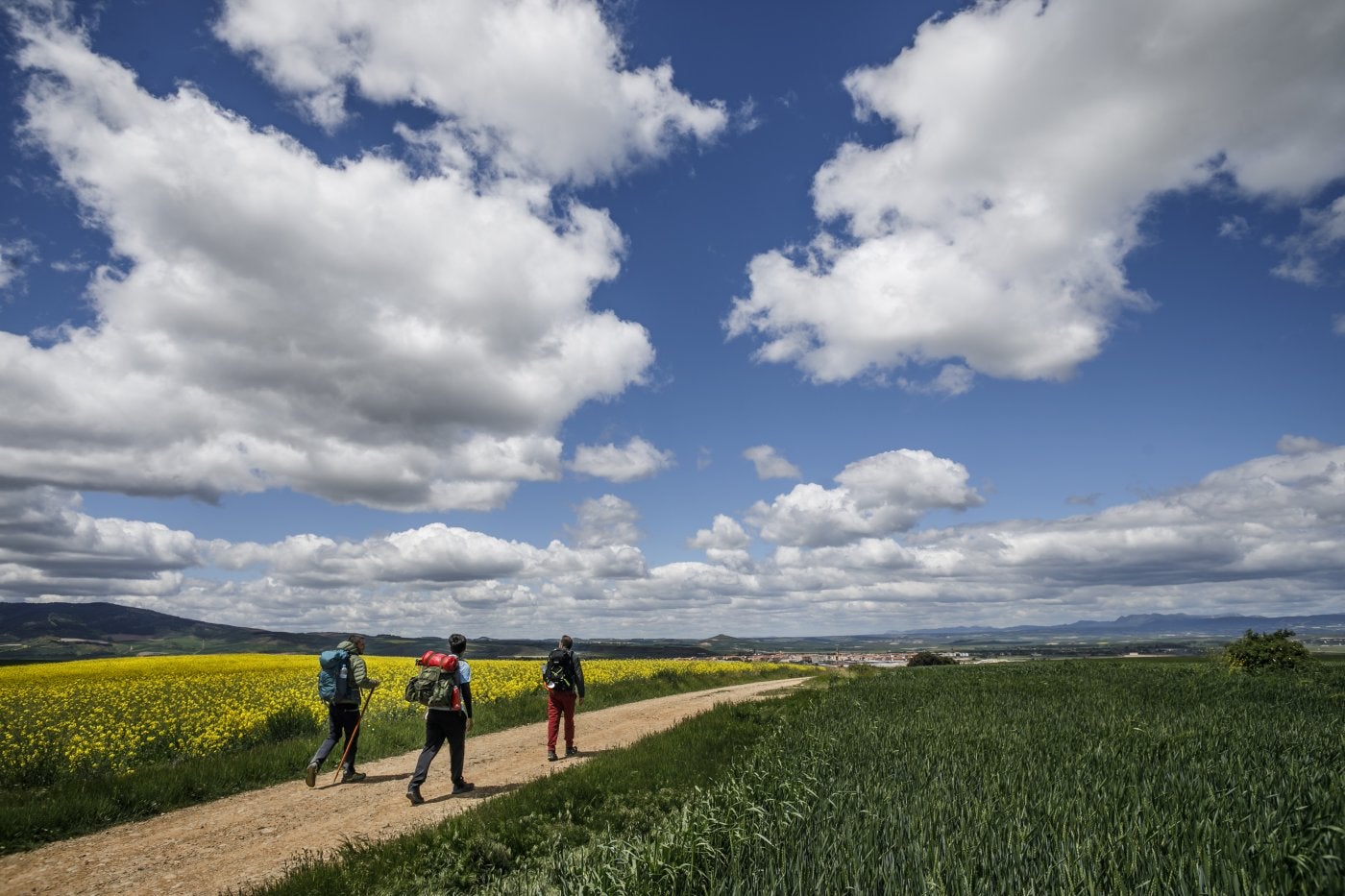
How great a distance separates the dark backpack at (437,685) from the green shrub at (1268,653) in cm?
3489

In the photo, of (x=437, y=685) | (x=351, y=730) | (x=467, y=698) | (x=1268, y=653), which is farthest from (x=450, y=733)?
(x=1268, y=653)

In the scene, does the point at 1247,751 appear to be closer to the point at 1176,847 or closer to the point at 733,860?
the point at 1176,847

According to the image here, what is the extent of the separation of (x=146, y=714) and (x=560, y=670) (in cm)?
1181

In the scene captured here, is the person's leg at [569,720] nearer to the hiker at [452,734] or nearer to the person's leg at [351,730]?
the hiker at [452,734]

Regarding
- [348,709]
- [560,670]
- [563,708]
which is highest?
[560,670]

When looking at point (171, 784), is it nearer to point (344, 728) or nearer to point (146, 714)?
point (344, 728)

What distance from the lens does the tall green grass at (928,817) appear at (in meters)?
4.12

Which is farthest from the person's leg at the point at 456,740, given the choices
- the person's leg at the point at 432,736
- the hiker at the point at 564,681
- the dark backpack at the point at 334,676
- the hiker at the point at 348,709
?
the hiker at the point at 564,681

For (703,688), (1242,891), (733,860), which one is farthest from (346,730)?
(703,688)

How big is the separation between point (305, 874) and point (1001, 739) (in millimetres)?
Answer: 8876

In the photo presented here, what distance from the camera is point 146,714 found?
17234 mm

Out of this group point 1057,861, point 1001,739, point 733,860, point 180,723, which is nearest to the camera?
point 1057,861

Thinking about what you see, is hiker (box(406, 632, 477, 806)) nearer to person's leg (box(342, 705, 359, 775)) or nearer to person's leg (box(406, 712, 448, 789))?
person's leg (box(406, 712, 448, 789))

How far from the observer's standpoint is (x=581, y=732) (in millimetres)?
17781
